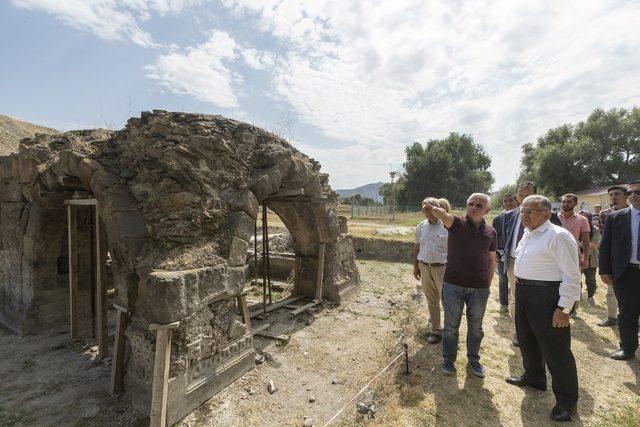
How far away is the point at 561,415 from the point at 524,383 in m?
0.59

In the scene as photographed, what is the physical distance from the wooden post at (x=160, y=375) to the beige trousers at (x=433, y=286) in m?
3.50

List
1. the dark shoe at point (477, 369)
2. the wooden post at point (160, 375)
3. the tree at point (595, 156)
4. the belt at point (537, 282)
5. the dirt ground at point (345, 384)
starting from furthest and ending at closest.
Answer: the tree at point (595, 156)
the dark shoe at point (477, 369)
the dirt ground at point (345, 384)
the wooden post at point (160, 375)
the belt at point (537, 282)

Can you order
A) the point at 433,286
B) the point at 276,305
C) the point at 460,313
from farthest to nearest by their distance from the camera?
the point at 276,305
the point at 433,286
the point at 460,313

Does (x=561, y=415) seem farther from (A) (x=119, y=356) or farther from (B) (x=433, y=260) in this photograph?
(A) (x=119, y=356)

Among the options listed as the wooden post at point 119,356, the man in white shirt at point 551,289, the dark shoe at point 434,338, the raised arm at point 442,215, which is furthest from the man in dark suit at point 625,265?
the wooden post at point 119,356

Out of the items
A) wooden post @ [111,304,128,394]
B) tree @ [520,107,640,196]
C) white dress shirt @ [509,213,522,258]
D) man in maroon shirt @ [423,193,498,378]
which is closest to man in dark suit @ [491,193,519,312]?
white dress shirt @ [509,213,522,258]

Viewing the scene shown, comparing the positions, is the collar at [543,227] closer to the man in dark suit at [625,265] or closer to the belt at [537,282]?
the belt at [537,282]

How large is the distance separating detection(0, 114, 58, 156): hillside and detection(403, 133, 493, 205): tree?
34251mm

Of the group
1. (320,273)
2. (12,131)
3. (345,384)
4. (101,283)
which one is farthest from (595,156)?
(12,131)

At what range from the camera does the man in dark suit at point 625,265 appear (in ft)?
13.2

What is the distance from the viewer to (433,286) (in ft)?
16.2

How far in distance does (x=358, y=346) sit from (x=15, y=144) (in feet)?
36.7

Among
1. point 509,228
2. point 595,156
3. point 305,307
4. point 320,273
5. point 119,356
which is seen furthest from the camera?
point 595,156

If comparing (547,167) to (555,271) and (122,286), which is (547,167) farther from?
(122,286)
